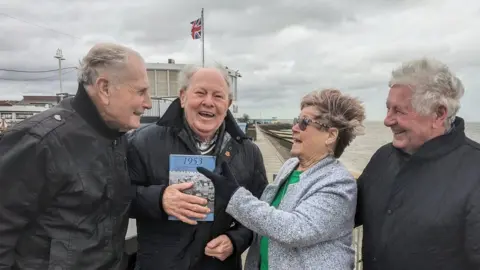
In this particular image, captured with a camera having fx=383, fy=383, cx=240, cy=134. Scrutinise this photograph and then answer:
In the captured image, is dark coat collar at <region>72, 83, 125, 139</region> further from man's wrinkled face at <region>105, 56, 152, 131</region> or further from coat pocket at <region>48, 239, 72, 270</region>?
Answer: coat pocket at <region>48, 239, 72, 270</region>

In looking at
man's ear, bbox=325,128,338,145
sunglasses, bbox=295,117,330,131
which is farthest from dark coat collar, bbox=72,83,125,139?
man's ear, bbox=325,128,338,145

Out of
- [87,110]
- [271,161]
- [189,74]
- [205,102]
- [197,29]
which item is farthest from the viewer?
[197,29]

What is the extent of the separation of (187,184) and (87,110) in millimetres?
677

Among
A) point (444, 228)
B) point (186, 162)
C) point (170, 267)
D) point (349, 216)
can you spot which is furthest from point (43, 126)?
point (444, 228)

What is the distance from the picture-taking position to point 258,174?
2645 mm

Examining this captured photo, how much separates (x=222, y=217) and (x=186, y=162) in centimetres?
43

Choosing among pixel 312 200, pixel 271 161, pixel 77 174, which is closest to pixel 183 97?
pixel 77 174

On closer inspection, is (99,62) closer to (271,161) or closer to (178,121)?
(178,121)

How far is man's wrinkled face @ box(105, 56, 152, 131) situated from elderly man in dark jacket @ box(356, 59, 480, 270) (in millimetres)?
1332

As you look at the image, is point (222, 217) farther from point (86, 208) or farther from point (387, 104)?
point (387, 104)

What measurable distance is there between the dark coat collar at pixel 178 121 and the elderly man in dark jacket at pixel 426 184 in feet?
3.15

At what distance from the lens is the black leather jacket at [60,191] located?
5.31 ft

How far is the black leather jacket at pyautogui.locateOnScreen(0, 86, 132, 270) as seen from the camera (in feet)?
5.31

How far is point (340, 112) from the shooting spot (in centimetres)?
216
